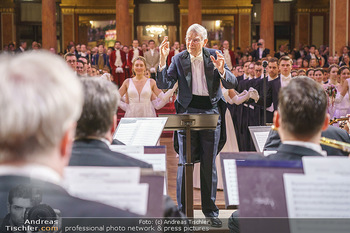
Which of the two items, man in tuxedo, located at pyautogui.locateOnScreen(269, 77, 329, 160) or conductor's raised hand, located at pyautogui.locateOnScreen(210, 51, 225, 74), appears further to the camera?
conductor's raised hand, located at pyautogui.locateOnScreen(210, 51, 225, 74)

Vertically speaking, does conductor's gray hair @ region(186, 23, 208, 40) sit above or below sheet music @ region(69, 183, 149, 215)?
above

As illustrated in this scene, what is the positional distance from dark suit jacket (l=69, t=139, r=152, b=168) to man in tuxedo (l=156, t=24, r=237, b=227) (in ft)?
8.86

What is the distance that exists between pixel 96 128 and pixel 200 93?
9.27ft

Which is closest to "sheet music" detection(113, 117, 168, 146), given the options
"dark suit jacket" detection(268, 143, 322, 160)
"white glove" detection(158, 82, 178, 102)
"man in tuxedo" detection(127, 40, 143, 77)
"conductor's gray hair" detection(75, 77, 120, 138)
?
"conductor's gray hair" detection(75, 77, 120, 138)

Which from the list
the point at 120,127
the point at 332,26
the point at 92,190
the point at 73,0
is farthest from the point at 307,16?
the point at 92,190

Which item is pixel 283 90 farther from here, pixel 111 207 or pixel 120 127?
pixel 120 127

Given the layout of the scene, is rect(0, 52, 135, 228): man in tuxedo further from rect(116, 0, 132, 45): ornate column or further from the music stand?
rect(116, 0, 132, 45): ornate column

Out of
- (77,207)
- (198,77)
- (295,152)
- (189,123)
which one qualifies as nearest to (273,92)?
(198,77)

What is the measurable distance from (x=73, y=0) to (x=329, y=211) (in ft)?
85.1

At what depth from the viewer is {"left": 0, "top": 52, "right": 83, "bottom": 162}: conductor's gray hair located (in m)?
1.24

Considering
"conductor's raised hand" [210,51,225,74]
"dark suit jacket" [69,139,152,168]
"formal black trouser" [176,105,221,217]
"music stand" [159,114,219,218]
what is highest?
"conductor's raised hand" [210,51,225,74]

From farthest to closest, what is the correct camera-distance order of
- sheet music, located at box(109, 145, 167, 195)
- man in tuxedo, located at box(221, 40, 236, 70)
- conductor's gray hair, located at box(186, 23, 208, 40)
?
man in tuxedo, located at box(221, 40, 236, 70)
conductor's gray hair, located at box(186, 23, 208, 40)
sheet music, located at box(109, 145, 167, 195)

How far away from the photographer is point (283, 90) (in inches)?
91.0

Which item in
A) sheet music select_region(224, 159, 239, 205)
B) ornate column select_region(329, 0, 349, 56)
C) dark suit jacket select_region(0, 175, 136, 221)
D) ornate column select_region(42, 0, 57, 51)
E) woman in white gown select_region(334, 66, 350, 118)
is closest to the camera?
dark suit jacket select_region(0, 175, 136, 221)
